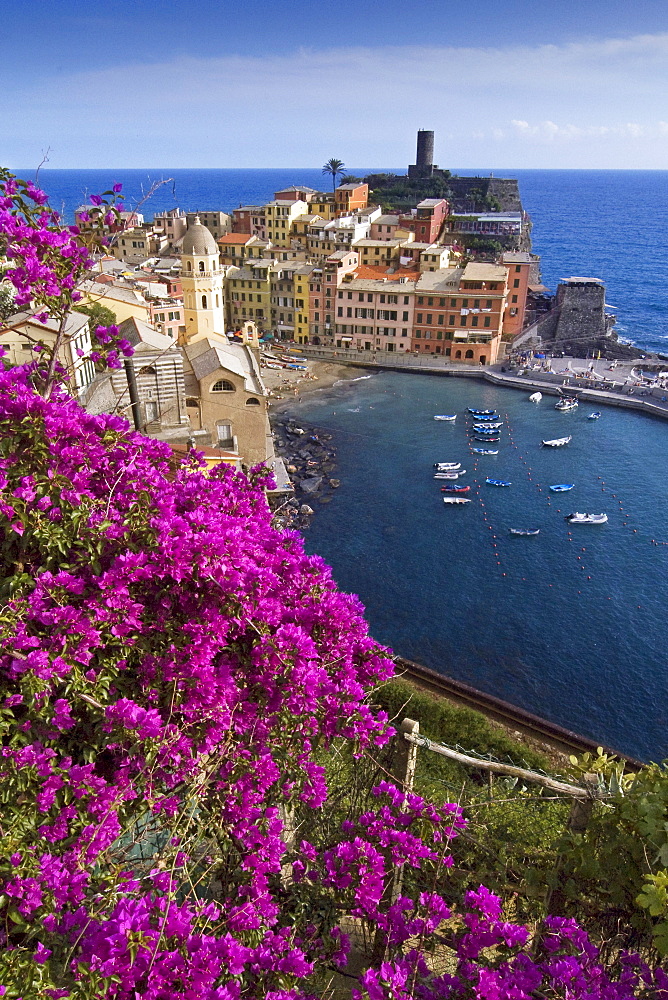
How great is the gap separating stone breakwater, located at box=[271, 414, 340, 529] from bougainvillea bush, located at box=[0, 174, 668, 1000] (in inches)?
1057

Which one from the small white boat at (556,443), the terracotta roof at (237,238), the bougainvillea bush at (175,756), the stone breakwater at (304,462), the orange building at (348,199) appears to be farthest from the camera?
the orange building at (348,199)

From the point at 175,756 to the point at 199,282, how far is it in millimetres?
36735

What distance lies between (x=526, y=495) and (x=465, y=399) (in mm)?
16195

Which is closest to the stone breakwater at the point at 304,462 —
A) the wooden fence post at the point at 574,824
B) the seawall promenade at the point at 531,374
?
the seawall promenade at the point at 531,374

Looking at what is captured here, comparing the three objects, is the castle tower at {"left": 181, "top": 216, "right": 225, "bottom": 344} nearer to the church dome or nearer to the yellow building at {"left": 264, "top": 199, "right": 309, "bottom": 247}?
the church dome

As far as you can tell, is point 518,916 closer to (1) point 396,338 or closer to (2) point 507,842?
(2) point 507,842

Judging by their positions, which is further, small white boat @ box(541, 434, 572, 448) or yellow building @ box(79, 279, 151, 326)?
small white boat @ box(541, 434, 572, 448)

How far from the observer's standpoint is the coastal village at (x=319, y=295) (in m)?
35.1

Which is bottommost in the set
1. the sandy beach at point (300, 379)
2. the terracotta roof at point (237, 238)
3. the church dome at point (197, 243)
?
the sandy beach at point (300, 379)

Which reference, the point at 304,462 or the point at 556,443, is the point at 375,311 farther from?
the point at 304,462

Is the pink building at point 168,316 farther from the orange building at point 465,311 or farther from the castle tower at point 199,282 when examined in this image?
the orange building at point 465,311

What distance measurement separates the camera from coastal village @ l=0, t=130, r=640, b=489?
115 ft

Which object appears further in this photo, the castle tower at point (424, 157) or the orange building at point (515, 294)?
the castle tower at point (424, 157)

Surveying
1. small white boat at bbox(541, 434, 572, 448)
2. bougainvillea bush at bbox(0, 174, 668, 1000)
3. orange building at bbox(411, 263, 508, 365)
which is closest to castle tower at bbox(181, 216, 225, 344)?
small white boat at bbox(541, 434, 572, 448)
